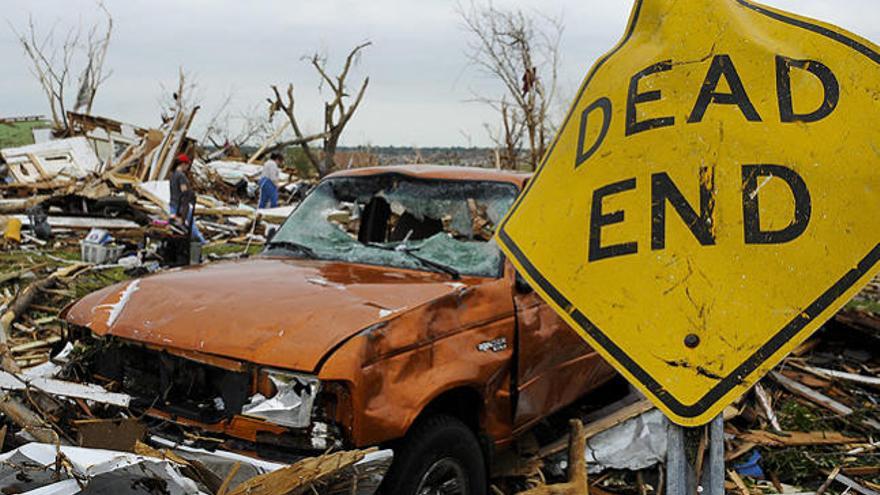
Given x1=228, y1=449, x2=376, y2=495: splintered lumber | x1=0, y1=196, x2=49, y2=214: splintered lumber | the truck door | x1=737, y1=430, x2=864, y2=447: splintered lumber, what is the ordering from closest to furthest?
x1=228, y1=449, x2=376, y2=495: splintered lumber, the truck door, x1=737, y1=430, x2=864, y2=447: splintered lumber, x1=0, y1=196, x2=49, y2=214: splintered lumber

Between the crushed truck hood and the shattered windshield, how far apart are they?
272 mm

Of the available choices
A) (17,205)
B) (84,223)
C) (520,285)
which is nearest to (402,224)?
(520,285)

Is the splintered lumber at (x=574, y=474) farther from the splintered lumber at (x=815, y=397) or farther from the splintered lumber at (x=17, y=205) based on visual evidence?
the splintered lumber at (x=17, y=205)

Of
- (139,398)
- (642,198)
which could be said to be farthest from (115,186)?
(642,198)

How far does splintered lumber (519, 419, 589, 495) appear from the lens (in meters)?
3.11

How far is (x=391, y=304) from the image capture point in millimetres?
3340

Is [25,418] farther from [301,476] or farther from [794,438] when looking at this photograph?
[794,438]

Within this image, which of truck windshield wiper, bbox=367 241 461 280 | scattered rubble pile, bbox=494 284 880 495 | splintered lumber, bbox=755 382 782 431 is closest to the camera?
truck windshield wiper, bbox=367 241 461 280

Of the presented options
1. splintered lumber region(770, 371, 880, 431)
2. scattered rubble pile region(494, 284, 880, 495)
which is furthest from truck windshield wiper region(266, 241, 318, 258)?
splintered lumber region(770, 371, 880, 431)

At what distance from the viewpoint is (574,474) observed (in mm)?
3660

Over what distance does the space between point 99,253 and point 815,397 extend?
30.3 ft

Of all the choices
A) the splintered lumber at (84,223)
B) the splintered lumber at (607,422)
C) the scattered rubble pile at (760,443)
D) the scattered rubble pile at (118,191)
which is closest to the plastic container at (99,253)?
the scattered rubble pile at (118,191)

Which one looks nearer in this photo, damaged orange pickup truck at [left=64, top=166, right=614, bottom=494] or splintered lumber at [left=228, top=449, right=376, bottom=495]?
splintered lumber at [left=228, top=449, right=376, bottom=495]

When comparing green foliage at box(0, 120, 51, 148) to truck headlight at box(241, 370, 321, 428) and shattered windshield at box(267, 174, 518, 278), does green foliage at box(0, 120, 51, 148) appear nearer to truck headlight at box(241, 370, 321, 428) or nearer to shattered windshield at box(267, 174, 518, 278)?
shattered windshield at box(267, 174, 518, 278)
